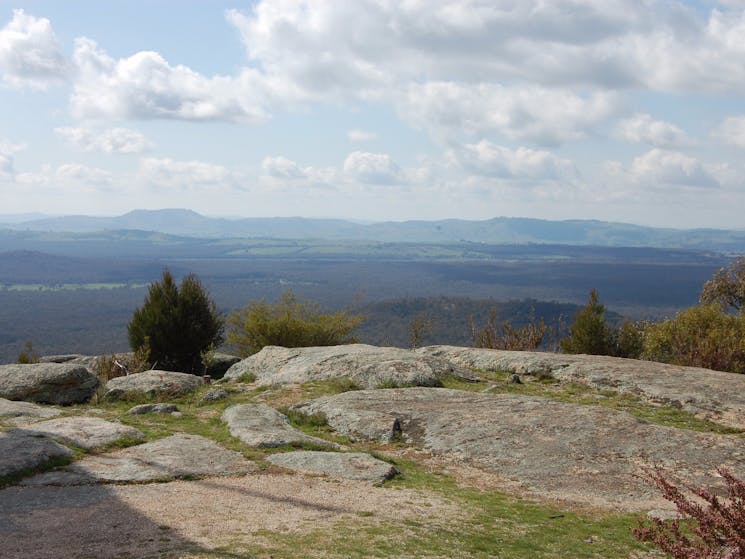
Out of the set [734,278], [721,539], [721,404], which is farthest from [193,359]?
[734,278]

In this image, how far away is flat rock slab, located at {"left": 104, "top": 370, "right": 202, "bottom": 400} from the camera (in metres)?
18.0

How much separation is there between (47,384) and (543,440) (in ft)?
45.9

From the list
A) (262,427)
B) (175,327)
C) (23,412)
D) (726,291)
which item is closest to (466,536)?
(262,427)

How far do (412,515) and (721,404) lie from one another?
34.6 ft

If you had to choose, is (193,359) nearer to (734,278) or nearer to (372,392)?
(372,392)

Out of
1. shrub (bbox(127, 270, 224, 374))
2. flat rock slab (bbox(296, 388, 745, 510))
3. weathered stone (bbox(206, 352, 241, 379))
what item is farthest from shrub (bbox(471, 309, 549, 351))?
flat rock slab (bbox(296, 388, 745, 510))

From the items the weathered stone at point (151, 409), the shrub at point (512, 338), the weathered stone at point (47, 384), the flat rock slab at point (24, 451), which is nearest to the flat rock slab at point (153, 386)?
the weathered stone at point (47, 384)

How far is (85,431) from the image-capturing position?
12977mm

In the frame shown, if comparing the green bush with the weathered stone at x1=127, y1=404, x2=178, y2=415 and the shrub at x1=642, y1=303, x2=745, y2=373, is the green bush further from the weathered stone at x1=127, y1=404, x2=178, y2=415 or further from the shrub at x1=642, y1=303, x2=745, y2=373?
the shrub at x1=642, y1=303, x2=745, y2=373

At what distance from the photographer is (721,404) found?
15805mm

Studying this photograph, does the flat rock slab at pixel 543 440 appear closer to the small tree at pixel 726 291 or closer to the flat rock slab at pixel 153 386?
the flat rock slab at pixel 153 386

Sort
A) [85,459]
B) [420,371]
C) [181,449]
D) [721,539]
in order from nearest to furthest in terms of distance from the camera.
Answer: [721,539] → [85,459] → [181,449] → [420,371]

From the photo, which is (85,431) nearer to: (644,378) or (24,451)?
(24,451)

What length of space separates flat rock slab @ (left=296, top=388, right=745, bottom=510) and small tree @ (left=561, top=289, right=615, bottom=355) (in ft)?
55.6
